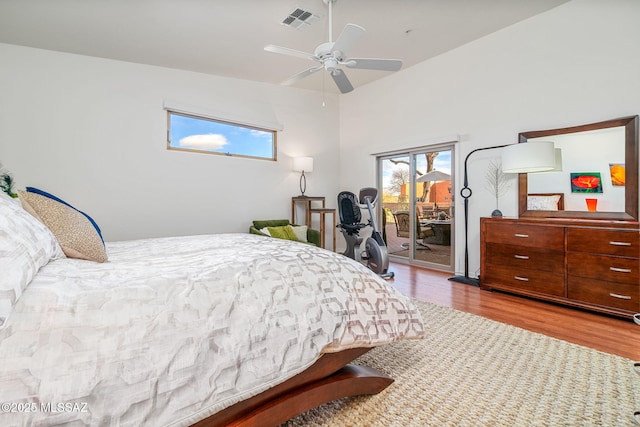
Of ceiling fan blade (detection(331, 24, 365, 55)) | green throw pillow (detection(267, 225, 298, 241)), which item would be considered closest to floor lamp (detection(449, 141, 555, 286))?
ceiling fan blade (detection(331, 24, 365, 55))

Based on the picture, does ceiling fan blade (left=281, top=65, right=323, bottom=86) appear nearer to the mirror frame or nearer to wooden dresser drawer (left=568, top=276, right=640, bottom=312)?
the mirror frame

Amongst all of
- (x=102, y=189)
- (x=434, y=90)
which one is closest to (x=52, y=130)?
(x=102, y=189)

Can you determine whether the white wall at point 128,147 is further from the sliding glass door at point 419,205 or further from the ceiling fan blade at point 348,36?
the ceiling fan blade at point 348,36

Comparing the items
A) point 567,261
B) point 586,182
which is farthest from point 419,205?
point 567,261

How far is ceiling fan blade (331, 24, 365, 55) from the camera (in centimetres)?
211

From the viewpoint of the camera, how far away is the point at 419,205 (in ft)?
15.4

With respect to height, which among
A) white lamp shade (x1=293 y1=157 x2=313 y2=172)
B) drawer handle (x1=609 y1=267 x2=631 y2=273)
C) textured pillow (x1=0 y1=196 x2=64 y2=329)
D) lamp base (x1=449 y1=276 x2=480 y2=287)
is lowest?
lamp base (x1=449 y1=276 x2=480 y2=287)

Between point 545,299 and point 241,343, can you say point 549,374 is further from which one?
point 241,343

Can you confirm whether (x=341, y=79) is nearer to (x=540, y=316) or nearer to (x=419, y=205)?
(x=419, y=205)

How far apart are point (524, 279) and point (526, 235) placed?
46 cm

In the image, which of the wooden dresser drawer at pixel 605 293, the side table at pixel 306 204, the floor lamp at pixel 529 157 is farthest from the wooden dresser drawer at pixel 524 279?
the side table at pixel 306 204

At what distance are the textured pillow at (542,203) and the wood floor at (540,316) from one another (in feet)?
3.47

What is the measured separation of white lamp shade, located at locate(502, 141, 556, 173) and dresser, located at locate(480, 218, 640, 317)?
55cm

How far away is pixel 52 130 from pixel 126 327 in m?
3.77
